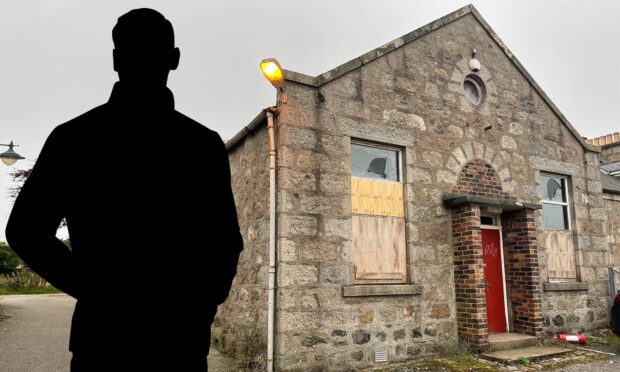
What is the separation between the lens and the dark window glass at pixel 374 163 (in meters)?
7.59

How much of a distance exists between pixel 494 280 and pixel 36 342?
341 inches

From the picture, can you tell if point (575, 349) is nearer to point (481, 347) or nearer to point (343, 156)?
point (481, 347)

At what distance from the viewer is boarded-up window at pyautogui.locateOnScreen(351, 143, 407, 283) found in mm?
7301

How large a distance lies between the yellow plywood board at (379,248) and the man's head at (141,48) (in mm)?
6169

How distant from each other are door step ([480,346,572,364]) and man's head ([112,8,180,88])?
7.53 meters

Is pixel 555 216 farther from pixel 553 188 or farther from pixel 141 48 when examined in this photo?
pixel 141 48

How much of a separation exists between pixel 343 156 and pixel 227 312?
11.7ft

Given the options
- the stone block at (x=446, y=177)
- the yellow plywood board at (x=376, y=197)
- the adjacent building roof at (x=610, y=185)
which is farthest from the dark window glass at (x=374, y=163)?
the adjacent building roof at (x=610, y=185)

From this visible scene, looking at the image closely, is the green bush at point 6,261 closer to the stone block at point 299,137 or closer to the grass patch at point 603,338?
the stone block at point 299,137

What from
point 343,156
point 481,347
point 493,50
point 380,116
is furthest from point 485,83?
point 481,347

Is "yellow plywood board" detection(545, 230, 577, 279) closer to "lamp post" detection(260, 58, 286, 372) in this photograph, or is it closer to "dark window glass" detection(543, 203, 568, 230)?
"dark window glass" detection(543, 203, 568, 230)

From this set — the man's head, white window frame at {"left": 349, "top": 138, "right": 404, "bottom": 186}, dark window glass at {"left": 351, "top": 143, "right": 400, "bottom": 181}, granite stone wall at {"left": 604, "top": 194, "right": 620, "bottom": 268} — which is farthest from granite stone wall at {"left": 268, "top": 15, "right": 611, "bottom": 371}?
the man's head

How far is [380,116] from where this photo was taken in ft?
25.7

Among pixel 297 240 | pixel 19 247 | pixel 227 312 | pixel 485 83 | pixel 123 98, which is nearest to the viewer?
pixel 19 247
